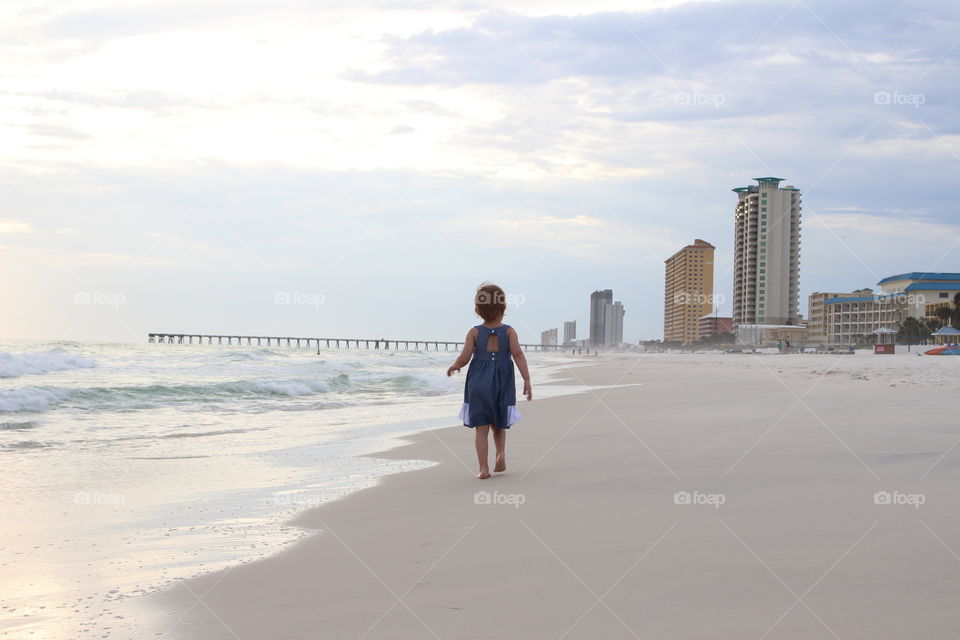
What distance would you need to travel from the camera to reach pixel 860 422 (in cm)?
827

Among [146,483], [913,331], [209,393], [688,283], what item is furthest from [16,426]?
[688,283]

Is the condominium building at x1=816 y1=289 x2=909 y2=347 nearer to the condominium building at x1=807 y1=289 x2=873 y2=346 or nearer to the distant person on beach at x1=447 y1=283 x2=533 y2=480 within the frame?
the condominium building at x1=807 y1=289 x2=873 y2=346

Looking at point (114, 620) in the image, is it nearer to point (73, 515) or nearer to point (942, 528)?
point (73, 515)

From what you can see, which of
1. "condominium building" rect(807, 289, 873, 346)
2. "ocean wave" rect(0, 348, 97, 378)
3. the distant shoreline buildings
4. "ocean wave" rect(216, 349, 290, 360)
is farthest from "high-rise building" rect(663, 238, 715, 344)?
"ocean wave" rect(0, 348, 97, 378)

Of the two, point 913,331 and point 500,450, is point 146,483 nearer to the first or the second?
point 500,450

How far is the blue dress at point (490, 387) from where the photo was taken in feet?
20.5

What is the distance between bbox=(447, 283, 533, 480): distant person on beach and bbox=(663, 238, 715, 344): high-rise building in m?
82.2

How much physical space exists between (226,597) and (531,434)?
6291mm

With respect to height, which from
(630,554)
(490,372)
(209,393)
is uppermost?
(490,372)

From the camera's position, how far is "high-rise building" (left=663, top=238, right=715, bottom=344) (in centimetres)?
11194

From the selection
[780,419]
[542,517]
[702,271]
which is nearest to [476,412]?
[542,517]

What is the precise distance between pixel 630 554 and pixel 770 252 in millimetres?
134267

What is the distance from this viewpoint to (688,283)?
118m

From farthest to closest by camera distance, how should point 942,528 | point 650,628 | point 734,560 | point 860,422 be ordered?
1. point 860,422
2. point 942,528
3. point 734,560
4. point 650,628
